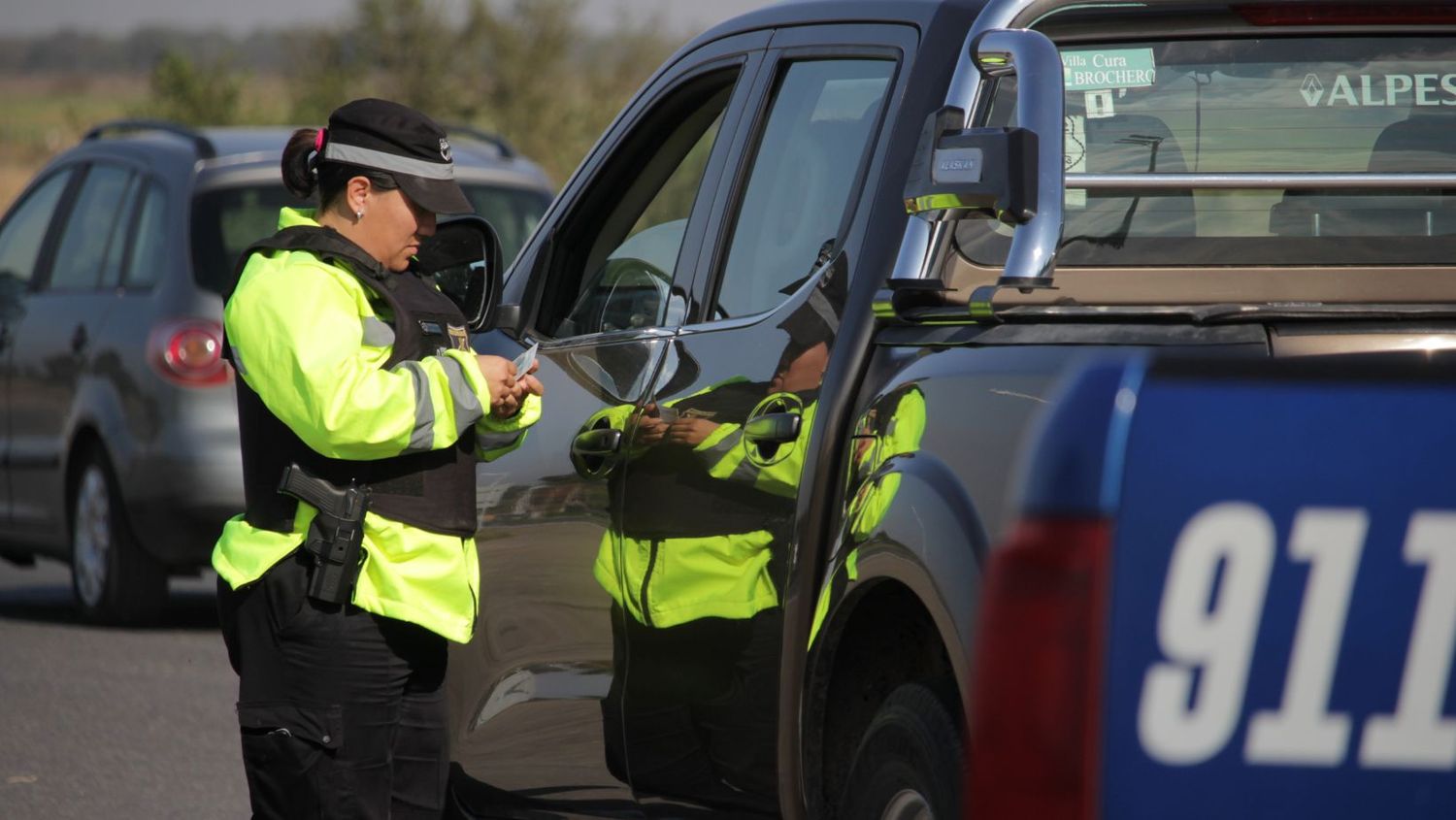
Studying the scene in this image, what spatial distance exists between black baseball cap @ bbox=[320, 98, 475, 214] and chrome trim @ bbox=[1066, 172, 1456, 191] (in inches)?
47.3

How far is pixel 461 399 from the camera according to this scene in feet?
13.9

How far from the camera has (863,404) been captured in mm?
3783

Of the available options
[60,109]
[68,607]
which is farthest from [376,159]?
[60,109]

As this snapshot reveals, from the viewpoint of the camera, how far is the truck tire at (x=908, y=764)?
3.29m

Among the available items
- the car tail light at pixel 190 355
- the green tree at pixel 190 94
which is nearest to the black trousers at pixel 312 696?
the car tail light at pixel 190 355

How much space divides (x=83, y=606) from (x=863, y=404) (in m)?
7.04

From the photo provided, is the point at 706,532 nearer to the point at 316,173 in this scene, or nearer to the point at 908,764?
the point at 908,764

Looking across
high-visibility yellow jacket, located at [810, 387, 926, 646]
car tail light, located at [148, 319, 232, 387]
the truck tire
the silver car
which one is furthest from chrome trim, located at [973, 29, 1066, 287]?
car tail light, located at [148, 319, 232, 387]

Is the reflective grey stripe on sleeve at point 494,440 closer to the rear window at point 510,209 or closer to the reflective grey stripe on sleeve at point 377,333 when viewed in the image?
the reflective grey stripe on sleeve at point 377,333

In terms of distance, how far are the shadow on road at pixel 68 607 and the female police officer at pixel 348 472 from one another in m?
5.77

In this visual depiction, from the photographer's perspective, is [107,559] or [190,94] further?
[190,94]

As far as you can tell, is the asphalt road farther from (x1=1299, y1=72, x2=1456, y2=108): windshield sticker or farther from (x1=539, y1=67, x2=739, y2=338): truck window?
(x1=1299, y1=72, x2=1456, y2=108): windshield sticker

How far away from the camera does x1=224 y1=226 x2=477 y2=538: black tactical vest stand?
14.0 feet

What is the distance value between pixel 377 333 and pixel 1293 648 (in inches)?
96.6
